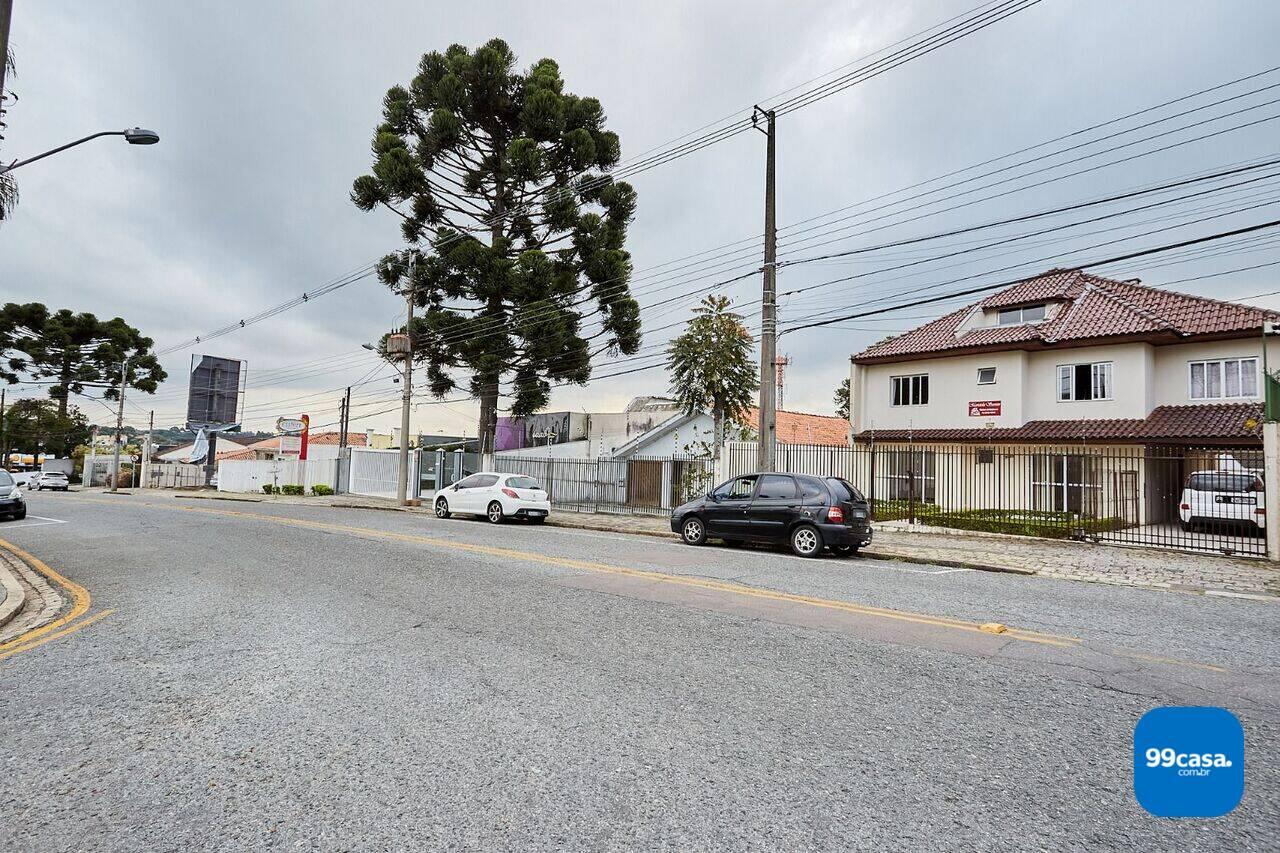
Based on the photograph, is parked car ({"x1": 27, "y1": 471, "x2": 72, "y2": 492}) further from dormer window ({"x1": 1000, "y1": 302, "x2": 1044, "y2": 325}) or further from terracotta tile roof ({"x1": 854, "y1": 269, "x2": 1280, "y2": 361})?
dormer window ({"x1": 1000, "y1": 302, "x2": 1044, "y2": 325})

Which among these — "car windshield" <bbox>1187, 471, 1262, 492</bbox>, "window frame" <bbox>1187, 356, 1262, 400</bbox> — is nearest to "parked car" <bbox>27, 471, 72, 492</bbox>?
"car windshield" <bbox>1187, 471, 1262, 492</bbox>

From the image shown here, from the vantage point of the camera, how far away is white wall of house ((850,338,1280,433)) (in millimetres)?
22609

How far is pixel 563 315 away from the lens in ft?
106

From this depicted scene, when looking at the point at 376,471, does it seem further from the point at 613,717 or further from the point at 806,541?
the point at 613,717

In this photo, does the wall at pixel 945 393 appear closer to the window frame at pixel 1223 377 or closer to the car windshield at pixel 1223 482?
the window frame at pixel 1223 377

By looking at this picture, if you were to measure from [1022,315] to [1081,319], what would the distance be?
2244 mm

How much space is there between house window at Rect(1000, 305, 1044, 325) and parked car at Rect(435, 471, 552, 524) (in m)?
19.5

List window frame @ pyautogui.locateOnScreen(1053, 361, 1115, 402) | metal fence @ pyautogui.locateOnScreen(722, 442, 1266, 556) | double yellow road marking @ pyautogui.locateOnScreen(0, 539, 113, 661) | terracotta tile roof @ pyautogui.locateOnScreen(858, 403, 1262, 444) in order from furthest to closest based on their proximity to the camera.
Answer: window frame @ pyautogui.locateOnScreen(1053, 361, 1115, 402) < terracotta tile roof @ pyautogui.locateOnScreen(858, 403, 1262, 444) < metal fence @ pyautogui.locateOnScreen(722, 442, 1266, 556) < double yellow road marking @ pyautogui.locateOnScreen(0, 539, 113, 661)

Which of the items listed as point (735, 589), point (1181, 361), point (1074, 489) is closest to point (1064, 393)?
point (1181, 361)

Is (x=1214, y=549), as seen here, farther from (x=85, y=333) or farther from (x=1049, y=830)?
(x=85, y=333)

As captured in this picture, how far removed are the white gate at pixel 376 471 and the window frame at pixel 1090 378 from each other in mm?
28252

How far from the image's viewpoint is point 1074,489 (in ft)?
73.3

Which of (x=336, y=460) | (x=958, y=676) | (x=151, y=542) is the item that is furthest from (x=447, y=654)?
(x=336, y=460)

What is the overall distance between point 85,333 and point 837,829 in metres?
64.8
